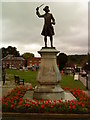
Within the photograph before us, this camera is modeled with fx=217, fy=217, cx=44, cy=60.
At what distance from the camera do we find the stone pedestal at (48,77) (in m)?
10.2

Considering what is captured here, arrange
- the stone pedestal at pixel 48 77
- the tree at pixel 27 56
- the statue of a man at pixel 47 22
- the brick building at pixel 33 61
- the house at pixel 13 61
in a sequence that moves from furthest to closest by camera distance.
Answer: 1. the tree at pixel 27 56
2. the house at pixel 13 61
3. the brick building at pixel 33 61
4. the statue of a man at pixel 47 22
5. the stone pedestal at pixel 48 77

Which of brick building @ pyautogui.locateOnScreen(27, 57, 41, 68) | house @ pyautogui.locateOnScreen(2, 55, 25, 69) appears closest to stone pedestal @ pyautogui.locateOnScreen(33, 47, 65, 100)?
brick building @ pyautogui.locateOnScreen(27, 57, 41, 68)

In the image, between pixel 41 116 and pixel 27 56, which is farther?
pixel 27 56

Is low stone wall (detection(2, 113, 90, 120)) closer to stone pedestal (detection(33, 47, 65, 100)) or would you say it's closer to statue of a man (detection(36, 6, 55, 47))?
stone pedestal (detection(33, 47, 65, 100))

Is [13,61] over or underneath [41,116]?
over

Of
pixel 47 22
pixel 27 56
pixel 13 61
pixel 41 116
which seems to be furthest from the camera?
pixel 27 56

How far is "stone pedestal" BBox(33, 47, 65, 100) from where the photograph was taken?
1018 cm

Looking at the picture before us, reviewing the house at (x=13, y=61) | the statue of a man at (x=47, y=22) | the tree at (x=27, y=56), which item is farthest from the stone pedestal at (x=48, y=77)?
the house at (x=13, y=61)

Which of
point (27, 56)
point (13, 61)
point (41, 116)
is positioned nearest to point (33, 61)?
point (27, 56)

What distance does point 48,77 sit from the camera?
10344 mm

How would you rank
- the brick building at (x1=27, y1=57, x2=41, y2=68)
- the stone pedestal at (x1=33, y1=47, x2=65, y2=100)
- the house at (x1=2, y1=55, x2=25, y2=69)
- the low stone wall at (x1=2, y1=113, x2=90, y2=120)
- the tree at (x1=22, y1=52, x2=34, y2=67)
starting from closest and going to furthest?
the low stone wall at (x1=2, y1=113, x2=90, y2=120) < the stone pedestal at (x1=33, y1=47, x2=65, y2=100) < the brick building at (x1=27, y1=57, x2=41, y2=68) < the house at (x1=2, y1=55, x2=25, y2=69) < the tree at (x1=22, y1=52, x2=34, y2=67)

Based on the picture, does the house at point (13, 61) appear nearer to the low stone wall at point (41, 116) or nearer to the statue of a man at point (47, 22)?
the statue of a man at point (47, 22)

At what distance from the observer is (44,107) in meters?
8.22

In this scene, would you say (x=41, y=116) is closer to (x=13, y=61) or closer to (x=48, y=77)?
(x=48, y=77)
